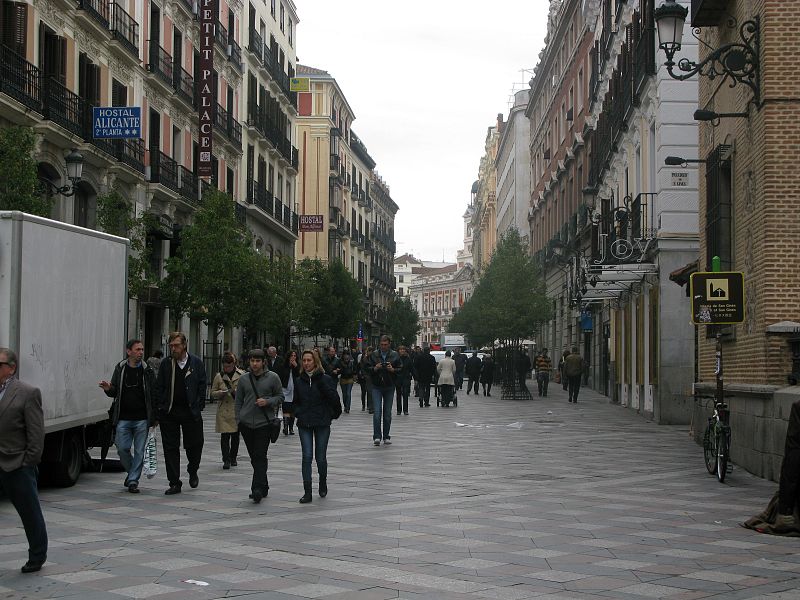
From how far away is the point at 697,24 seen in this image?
17.4 m

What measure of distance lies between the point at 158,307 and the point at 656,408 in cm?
1685

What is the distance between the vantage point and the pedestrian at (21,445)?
7.86 m

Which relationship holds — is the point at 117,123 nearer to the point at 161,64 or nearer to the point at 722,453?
the point at 161,64

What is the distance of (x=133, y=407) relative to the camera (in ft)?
42.4

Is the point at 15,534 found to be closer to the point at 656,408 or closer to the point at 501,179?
the point at 656,408

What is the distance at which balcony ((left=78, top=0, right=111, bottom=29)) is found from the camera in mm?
28094

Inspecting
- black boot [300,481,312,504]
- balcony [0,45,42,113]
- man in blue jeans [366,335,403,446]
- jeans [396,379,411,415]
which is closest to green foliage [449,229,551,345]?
jeans [396,379,411,415]

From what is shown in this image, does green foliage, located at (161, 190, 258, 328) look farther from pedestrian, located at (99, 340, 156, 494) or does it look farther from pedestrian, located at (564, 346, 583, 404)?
pedestrian, located at (99, 340, 156, 494)

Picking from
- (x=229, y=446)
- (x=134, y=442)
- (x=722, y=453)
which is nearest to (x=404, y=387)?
(x=229, y=446)

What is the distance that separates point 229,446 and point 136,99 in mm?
19721

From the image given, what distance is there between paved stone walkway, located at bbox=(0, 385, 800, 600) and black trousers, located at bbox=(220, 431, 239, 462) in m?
0.42

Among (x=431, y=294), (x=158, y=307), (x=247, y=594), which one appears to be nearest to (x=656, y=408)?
(x=158, y=307)

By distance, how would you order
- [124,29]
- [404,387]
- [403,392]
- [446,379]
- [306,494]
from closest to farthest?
[306,494] < [403,392] < [404,387] < [124,29] < [446,379]

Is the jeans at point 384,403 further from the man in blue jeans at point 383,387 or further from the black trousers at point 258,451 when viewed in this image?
the black trousers at point 258,451
